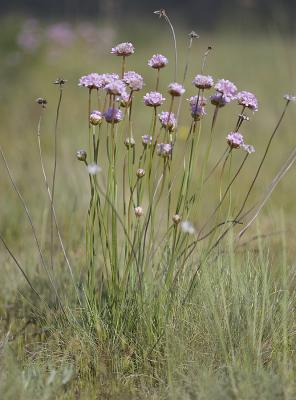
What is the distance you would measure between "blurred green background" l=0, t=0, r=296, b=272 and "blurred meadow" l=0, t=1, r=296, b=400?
1 centimetres

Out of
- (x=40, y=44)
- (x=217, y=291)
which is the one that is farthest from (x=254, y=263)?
(x=40, y=44)

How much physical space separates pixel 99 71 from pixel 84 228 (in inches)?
140

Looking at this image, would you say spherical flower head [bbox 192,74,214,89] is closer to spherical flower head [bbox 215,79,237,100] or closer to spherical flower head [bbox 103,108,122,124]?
spherical flower head [bbox 215,79,237,100]

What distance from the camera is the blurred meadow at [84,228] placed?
144cm

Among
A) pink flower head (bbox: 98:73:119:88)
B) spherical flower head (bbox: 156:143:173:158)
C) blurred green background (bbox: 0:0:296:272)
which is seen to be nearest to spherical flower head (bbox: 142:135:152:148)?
spherical flower head (bbox: 156:143:173:158)

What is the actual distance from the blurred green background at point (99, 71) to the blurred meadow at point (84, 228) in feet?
0.04

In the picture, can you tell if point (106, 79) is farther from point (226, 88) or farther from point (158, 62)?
point (226, 88)

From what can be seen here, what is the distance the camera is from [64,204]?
9.77 feet

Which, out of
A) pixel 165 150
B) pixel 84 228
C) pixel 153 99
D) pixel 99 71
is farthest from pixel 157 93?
pixel 99 71

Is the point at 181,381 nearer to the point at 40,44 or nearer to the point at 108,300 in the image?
the point at 108,300

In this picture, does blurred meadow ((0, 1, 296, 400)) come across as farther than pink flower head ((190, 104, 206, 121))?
No

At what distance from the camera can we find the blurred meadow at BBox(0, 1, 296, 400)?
4.74 ft

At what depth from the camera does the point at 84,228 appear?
8.43 ft

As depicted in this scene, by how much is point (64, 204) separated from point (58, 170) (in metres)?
0.59
